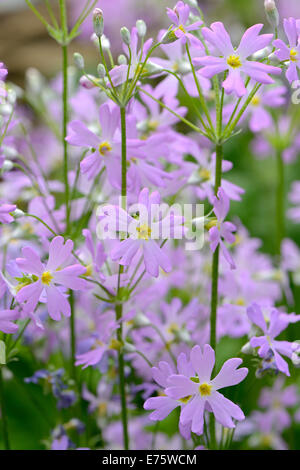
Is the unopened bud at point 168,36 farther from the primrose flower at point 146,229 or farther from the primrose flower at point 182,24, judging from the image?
the primrose flower at point 146,229

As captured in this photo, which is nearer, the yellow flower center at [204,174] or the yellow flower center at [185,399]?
the yellow flower center at [185,399]

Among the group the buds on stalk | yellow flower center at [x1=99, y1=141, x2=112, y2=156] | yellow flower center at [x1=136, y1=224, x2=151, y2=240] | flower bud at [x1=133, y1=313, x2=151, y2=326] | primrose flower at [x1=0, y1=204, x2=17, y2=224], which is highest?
the buds on stalk

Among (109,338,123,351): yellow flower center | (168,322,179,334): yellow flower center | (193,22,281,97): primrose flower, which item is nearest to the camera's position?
(193,22,281,97): primrose flower

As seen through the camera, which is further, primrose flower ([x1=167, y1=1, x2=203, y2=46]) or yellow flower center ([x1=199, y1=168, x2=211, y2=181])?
yellow flower center ([x1=199, y1=168, x2=211, y2=181])

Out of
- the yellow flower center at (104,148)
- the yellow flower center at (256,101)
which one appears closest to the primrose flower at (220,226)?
the yellow flower center at (104,148)

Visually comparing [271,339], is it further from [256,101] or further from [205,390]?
[256,101]

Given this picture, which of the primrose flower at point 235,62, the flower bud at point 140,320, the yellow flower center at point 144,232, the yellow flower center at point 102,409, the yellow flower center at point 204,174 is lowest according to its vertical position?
the yellow flower center at point 102,409

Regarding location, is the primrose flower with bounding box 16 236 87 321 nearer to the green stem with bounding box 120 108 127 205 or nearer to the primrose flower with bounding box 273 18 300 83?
the green stem with bounding box 120 108 127 205

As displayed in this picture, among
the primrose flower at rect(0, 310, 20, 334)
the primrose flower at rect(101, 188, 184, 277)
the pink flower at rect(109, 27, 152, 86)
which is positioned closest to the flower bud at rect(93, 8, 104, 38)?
the pink flower at rect(109, 27, 152, 86)
